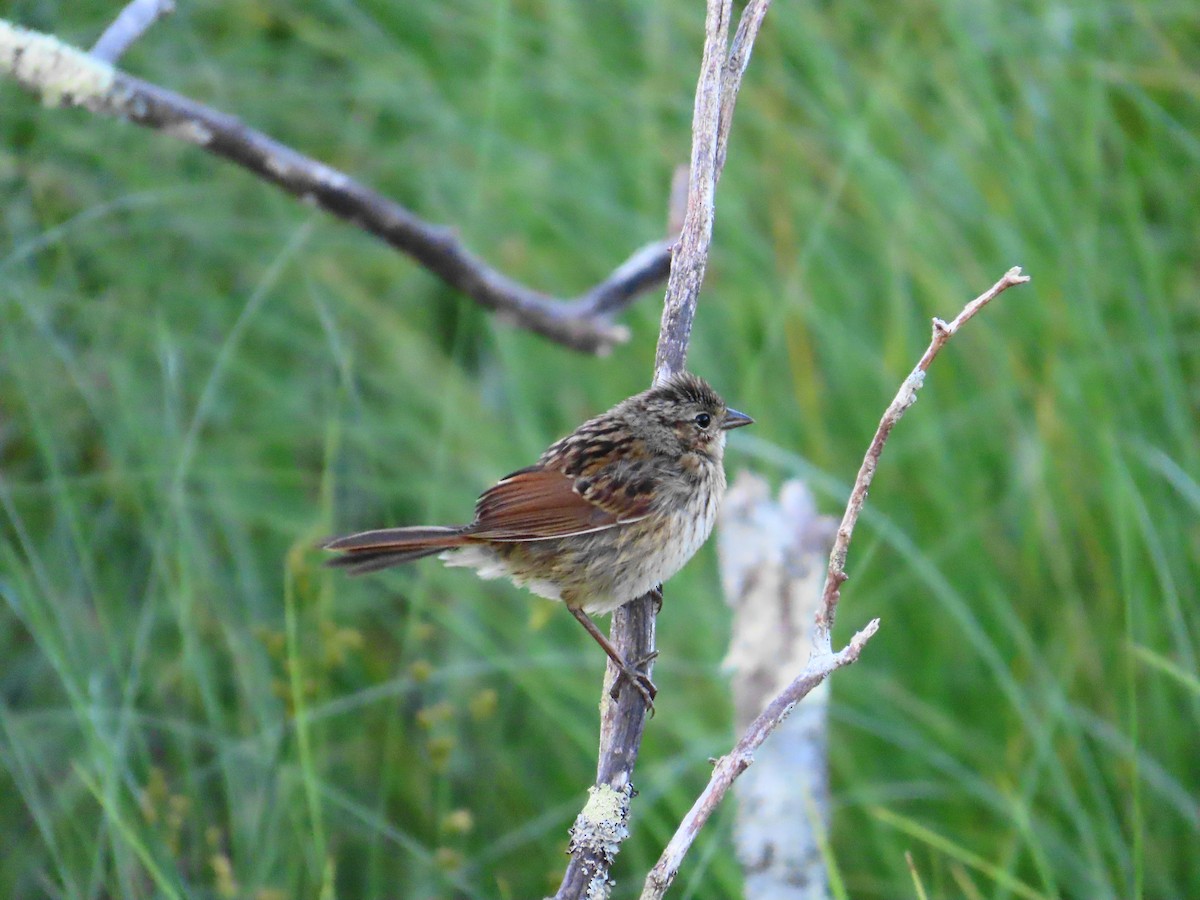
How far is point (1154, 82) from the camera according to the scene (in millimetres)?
3941

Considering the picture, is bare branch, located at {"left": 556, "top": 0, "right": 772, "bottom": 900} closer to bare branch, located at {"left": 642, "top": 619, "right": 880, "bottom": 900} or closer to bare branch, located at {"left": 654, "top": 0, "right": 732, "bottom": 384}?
bare branch, located at {"left": 654, "top": 0, "right": 732, "bottom": 384}

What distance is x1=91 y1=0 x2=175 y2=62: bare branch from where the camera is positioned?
2.54 meters

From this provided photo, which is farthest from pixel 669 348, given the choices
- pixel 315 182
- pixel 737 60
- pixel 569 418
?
pixel 569 418

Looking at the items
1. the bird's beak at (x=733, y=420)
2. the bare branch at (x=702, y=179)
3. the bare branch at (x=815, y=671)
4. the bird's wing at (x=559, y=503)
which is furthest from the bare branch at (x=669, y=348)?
the bird's beak at (x=733, y=420)

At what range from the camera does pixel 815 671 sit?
1.76m

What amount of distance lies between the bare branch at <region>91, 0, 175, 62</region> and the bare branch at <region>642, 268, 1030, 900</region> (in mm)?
1715

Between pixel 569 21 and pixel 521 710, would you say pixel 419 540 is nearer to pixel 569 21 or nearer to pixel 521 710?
pixel 521 710

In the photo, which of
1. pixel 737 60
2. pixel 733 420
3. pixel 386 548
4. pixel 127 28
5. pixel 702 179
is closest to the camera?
pixel 702 179

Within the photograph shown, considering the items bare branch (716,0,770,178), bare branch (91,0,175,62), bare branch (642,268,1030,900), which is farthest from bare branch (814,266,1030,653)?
bare branch (91,0,175,62)

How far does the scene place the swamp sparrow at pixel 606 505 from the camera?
2756mm

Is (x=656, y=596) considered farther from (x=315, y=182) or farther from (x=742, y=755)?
(x=315, y=182)

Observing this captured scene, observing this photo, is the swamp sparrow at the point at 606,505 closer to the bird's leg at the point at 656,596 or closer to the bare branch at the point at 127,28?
the bird's leg at the point at 656,596

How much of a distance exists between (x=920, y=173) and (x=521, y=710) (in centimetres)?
223

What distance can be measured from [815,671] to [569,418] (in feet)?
9.29
